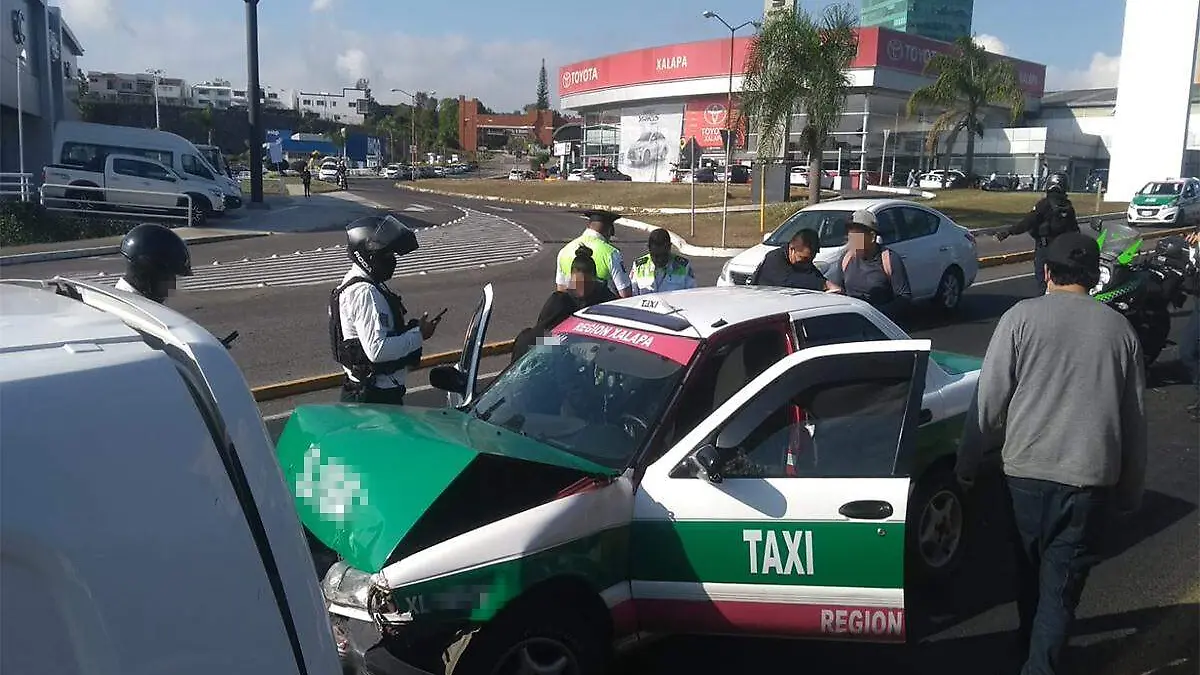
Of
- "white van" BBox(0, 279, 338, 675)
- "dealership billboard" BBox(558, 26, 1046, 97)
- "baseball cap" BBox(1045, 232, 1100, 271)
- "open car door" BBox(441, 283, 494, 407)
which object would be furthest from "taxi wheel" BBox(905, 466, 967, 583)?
"dealership billboard" BBox(558, 26, 1046, 97)

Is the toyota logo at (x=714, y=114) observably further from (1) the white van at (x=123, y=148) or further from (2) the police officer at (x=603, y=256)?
(2) the police officer at (x=603, y=256)

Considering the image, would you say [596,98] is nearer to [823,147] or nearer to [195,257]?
[823,147]

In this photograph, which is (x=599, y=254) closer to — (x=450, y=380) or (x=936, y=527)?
(x=450, y=380)

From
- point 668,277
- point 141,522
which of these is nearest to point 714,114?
point 668,277

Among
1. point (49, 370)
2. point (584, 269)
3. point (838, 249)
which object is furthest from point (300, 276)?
point (49, 370)

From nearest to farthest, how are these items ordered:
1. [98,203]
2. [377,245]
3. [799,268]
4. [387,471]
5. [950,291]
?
[387,471] → [377,245] → [799,268] → [950,291] → [98,203]

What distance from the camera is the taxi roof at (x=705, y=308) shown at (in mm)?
4434

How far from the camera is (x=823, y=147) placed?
2844 cm

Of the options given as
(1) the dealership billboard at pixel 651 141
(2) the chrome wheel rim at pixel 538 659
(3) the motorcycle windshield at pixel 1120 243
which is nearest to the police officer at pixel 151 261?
(2) the chrome wheel rim at pixel 538 659

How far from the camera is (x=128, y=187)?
1051 inches

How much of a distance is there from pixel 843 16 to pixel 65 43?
40427 millimetres

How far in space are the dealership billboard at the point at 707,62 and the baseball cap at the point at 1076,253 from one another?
50.5m

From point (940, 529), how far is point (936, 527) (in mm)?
40

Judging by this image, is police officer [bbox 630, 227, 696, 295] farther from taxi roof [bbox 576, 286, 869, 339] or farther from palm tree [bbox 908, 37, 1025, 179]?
palm tree [bbox 908, 37, 1025, 179]
